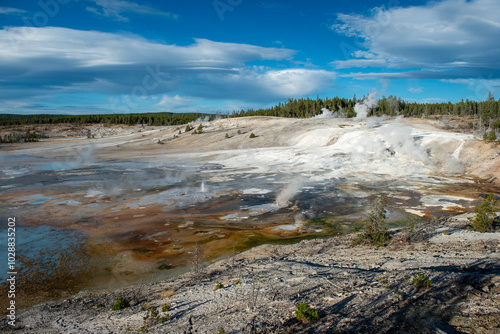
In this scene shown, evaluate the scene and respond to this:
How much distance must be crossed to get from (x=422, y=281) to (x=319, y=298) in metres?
2.07

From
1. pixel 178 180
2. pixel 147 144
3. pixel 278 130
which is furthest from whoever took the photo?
pixel 147 144

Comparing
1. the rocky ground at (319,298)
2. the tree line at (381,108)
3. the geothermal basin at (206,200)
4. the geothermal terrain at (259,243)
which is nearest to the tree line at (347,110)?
the tree line at (381,108)

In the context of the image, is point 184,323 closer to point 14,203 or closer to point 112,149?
point 14,203

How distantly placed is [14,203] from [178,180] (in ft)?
31.7

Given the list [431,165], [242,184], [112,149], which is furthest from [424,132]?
[112,149]

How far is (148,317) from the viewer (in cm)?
654

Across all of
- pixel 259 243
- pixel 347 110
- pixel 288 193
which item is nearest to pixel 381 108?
pixel 347 110

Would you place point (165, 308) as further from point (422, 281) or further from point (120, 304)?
point (422, 281)

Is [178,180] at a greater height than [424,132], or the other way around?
[424,132]

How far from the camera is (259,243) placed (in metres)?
12.2

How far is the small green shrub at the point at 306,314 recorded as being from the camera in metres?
5.89

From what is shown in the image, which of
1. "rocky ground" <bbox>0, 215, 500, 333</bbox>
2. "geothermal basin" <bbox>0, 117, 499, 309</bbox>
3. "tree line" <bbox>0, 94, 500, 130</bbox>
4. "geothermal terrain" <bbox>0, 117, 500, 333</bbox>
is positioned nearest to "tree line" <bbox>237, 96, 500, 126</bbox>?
"tree line" <bbox>0, 94, 500, 130</bbox>

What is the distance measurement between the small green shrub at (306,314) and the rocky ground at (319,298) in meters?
0.08

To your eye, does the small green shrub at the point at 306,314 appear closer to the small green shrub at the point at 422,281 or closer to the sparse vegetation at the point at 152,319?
the small green shrub at the point at 422,281
